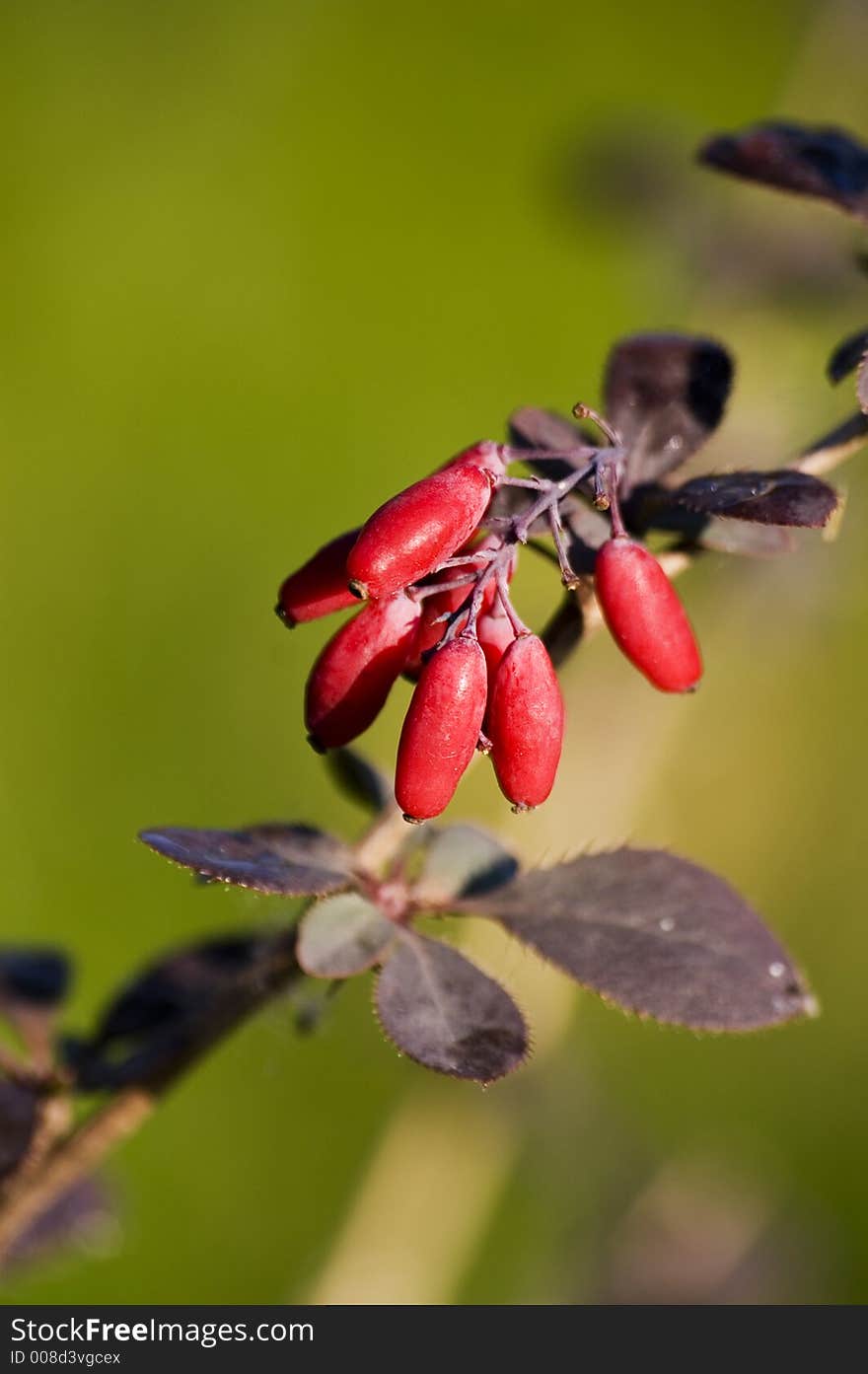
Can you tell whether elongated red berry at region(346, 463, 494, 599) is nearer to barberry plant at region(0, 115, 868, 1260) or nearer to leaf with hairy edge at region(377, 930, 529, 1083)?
barberry plant at region(0, 115, 868, 1260)

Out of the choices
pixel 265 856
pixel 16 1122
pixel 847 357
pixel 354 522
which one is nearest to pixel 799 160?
pixel 847 357

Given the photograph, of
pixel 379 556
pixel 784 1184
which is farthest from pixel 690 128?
pixel 379 556

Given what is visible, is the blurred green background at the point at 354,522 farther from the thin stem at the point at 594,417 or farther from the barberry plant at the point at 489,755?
the thin stem at the point at 594,417

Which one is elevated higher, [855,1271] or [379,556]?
[379,556]

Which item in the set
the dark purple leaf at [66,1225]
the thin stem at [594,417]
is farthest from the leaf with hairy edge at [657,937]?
the dark purple leaf at [66,1225]

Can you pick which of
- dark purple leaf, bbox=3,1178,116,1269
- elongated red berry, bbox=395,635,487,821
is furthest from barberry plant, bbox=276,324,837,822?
dark purple leaf, bbox=3,1178,116,1269

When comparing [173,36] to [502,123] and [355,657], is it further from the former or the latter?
[355,657]

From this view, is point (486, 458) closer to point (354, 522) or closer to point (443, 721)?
point (443, 721)
